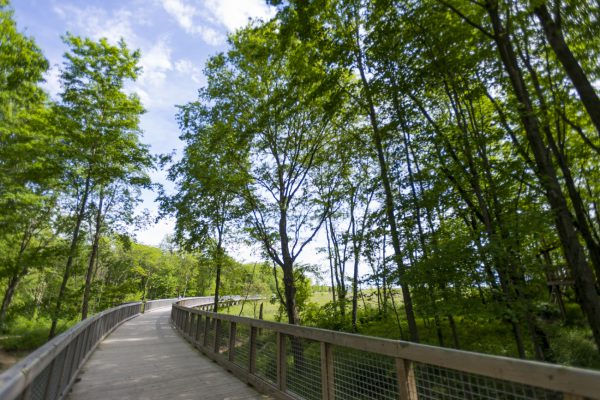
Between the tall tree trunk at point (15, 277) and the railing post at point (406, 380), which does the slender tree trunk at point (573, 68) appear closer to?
the railing post at point (406, 380)

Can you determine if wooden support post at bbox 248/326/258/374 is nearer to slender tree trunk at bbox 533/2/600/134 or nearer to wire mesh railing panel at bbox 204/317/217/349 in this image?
wire mesh railing panel at bbox 204/317/217/349

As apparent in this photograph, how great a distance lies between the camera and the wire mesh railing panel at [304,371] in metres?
4.05

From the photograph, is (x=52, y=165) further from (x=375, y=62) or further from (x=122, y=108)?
(x=375, y=62)

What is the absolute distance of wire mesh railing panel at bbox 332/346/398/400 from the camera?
10.8 feet

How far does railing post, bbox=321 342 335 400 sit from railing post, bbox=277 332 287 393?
39.3 inches

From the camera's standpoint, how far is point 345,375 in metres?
3.65

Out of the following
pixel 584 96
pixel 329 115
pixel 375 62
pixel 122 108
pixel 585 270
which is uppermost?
pixel 122 108

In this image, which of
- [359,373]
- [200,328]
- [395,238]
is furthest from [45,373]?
[395,238]

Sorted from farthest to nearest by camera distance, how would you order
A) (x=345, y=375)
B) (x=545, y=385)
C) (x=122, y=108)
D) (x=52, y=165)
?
(x=122, y=108) → (x=52, y=165) → (x=345, y=375) → (x=545, y=385)

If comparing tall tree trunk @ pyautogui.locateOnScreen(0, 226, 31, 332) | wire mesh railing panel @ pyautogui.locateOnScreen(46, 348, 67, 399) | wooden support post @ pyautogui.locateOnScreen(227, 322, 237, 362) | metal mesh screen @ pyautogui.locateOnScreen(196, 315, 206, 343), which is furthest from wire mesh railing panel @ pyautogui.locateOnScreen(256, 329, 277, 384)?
tall tree trunk @ pyautogui.locateOnScreen(0, 226, 31, 332)

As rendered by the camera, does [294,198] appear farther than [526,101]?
Yes

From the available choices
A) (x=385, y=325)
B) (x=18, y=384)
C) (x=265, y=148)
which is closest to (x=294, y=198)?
(x=265, y=148)

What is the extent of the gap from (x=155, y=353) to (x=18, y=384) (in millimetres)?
6903

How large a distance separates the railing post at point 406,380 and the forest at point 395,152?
3718mm
